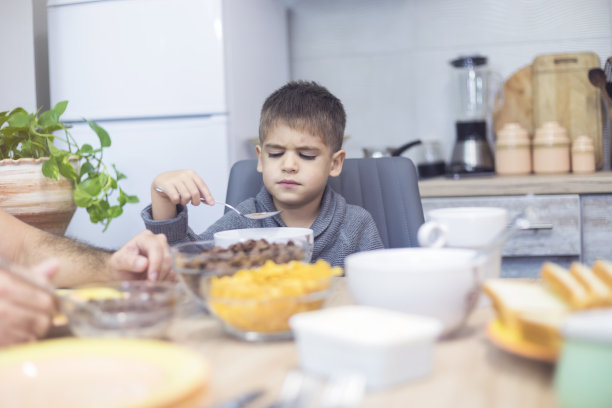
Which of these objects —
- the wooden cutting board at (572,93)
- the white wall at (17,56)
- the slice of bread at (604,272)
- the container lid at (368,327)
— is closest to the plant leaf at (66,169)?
the white wall at (17,56)

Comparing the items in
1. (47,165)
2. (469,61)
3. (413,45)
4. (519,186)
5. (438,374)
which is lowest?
(438,374)

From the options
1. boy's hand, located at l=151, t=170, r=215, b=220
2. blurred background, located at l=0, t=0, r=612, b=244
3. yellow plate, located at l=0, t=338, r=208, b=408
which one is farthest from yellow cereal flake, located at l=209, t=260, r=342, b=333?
blurred background, located at l=0, t=0, r=612, b=244

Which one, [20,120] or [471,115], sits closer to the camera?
[20,120]

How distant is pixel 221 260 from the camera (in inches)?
31.0

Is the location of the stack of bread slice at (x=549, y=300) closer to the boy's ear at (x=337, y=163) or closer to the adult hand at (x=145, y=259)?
the adult hand at (x=145, y=259)

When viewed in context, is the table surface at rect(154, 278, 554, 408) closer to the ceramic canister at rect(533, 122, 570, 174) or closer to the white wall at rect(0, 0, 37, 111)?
the ceramic canister at rect(533, 122, 570, 174)

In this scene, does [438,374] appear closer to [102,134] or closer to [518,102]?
[102,134]

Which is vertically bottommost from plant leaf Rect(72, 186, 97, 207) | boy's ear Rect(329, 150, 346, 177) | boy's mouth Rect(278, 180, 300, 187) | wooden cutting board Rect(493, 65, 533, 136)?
plant leaf Rect(72, 186, 97, 207)

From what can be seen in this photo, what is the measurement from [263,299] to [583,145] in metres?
1.95

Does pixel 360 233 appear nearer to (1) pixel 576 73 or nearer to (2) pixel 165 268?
(2) pixel 165 268

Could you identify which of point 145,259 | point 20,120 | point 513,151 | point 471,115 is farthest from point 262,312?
point 471,115

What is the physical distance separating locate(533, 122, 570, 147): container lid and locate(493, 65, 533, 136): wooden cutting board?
147mm

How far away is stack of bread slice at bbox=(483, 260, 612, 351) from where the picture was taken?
0.54 meters

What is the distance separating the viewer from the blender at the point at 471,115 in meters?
2.41
